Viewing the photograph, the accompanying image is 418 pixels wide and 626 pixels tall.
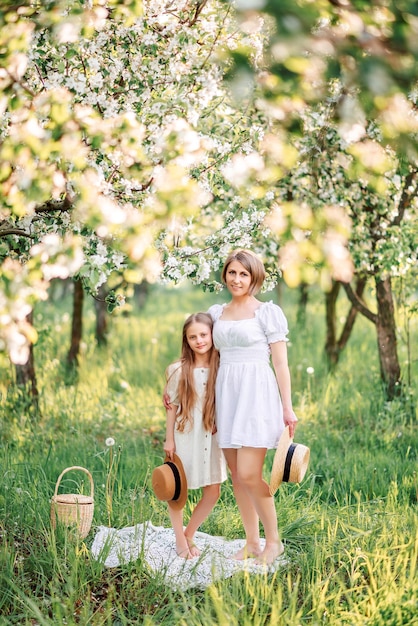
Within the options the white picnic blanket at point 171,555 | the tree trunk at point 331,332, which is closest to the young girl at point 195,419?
the white picnic blanket at point 171,555

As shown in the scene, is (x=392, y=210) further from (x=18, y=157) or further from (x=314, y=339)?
(x=18, y=157)

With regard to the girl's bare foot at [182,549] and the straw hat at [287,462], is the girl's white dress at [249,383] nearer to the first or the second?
the straw hat at [287,462]

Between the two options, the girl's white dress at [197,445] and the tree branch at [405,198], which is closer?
the girl's white dress at [197,445]

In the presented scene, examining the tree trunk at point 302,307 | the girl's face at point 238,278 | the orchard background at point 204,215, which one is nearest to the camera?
the orchard background at point 204,215

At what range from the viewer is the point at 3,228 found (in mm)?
4395

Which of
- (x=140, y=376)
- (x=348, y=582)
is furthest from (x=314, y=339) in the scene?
(x=348, y=582)

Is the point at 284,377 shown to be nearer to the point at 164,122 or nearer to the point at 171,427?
the point at 171,427

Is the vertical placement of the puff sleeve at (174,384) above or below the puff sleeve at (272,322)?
below

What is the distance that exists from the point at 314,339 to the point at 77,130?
315 inches

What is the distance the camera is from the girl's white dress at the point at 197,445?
4820mm

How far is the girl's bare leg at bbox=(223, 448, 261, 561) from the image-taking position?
480cm

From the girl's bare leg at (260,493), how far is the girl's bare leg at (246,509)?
76 mm

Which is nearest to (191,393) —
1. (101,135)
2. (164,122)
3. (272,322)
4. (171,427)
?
(171,427)

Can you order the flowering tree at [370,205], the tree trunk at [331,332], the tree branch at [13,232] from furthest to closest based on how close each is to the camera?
the tree trunk at [331,332]
the flowering tree at [370,205]
the tree branch at [13,232]
